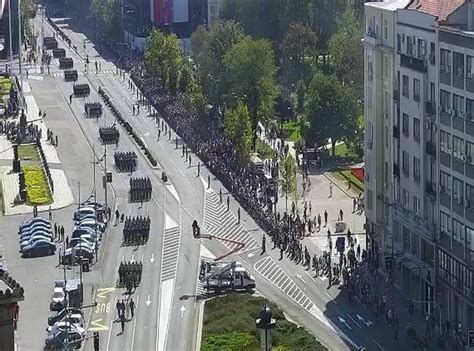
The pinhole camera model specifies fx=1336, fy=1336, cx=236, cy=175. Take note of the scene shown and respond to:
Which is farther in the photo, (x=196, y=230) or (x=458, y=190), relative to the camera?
(x=196, y=230)

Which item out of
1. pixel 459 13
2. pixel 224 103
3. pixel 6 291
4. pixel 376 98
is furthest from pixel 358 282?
pixel 224 103

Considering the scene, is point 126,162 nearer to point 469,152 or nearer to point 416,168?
point 416,168

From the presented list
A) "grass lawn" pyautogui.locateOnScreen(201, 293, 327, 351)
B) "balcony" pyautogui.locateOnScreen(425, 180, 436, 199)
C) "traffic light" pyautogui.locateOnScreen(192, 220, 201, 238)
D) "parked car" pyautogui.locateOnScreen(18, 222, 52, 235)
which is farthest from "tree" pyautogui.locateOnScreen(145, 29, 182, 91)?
"balcony" pyautogui.locateOnScreen(425, 180, 436, 199)

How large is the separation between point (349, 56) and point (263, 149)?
60.1 ft

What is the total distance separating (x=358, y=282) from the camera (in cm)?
8369

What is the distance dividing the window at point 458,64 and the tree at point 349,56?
6213 cm

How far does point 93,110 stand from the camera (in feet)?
509

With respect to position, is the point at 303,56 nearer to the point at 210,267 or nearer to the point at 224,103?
the point at 224,103

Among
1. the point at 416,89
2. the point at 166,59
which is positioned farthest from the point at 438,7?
the point at 166,59

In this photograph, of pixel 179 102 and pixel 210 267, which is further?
pixel 179 102

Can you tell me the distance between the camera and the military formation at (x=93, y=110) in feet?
506

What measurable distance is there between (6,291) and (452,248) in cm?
2896

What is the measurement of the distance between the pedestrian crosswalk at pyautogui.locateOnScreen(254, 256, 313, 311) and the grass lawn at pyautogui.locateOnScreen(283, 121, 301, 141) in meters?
48.1

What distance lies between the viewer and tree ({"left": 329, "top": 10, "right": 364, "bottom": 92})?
463 feet
